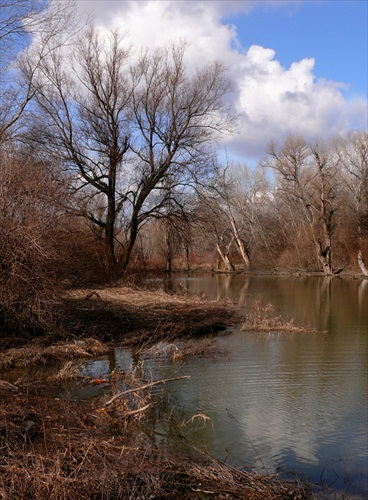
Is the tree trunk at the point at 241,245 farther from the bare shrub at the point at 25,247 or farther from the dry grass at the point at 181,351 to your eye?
the bare shrub at the point at 25,247

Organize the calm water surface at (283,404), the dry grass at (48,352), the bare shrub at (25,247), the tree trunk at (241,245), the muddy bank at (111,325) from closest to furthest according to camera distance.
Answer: the calm water surface at (283,404), the bare shrub at (25,247), the dry grass at (48,352), the muddy bank at (111,325), the tree trunk at (241,245)

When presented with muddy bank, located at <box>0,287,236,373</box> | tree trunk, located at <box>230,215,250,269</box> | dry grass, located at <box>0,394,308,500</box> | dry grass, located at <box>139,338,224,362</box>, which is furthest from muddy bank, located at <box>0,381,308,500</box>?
tree trunk, located at <box>230,215,250,269</box>

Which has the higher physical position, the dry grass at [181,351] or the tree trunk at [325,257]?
the tree trunk at [325,257]

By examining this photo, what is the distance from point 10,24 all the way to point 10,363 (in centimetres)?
712

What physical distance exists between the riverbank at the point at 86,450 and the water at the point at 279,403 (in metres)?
0.48

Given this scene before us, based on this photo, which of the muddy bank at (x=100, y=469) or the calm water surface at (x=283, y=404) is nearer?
the muddy bank at (x=100, y=469)

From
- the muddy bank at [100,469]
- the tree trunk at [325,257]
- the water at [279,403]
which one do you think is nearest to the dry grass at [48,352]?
the water at [279,403]

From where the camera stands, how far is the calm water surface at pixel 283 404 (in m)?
5.96

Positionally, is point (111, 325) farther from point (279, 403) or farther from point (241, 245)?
point (241, 245)

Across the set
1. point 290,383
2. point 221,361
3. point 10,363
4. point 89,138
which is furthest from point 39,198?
point 89,138

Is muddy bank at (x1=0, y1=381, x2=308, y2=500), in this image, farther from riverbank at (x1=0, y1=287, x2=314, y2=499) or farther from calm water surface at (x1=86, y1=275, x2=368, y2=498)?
calm water surface at (x1=86, y1=275, x2=368, y2=498)

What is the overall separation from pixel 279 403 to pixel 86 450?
3889 millimetres

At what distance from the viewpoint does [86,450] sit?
5.11 meters

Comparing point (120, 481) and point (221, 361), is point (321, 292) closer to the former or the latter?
point (221, 361)
